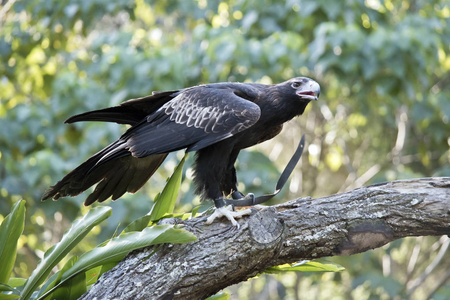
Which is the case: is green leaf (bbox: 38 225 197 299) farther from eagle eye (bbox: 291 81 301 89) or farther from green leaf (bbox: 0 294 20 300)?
eagle eye (bbox: 291 81 301 89)

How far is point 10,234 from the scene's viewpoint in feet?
9.68

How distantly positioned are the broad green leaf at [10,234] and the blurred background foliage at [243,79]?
2.05 meters

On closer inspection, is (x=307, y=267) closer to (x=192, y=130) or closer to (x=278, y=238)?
(x=278, y=238)

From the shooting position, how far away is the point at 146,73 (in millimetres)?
5527

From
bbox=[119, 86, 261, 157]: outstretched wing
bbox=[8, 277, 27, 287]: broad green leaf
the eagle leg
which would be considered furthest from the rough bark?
bbox=[8, 277, 27, 287]: broad green leaf

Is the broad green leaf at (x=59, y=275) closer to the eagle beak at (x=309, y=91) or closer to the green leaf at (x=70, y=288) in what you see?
the green leaf at (x=70, y=288)

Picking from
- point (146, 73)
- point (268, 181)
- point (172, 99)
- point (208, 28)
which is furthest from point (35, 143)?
point (172, 99)

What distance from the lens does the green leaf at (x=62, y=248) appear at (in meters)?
2.92

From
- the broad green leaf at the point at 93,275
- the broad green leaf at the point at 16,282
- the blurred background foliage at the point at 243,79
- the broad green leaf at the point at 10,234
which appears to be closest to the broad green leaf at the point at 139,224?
the broad green leaf at the point at 93,275

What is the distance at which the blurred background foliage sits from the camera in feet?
17.8

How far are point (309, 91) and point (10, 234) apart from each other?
1895 millimetres

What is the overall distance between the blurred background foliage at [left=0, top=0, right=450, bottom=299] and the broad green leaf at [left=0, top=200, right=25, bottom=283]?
2.05 meters

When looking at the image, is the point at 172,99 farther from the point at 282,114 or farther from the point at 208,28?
the point at 208,28

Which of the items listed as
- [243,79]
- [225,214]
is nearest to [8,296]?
[225,214]
